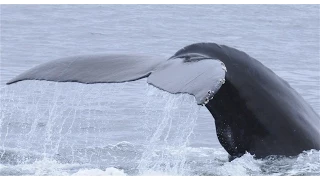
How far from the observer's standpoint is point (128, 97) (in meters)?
11.5

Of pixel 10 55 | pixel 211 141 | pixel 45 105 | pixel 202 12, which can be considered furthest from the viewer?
pixel 202 12

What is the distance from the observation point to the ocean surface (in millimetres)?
6570

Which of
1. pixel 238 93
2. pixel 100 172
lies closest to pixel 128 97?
pixel 100 172

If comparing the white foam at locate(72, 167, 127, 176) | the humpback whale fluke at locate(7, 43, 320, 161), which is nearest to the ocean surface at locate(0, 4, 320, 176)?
the white foam at locate(72, 167, 127, 176)

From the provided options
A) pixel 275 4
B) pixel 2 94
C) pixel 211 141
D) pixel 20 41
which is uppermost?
pixel 211 141

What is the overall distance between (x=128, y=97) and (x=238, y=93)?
18.8ft

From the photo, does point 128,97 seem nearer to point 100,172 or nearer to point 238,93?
point 100,172

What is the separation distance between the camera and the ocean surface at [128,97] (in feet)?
21.6

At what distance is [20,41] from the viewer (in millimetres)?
19094

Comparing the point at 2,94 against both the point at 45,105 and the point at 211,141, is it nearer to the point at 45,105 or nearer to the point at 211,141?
the point at 45,105

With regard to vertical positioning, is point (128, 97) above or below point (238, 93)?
below

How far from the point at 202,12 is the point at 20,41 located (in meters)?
9.98

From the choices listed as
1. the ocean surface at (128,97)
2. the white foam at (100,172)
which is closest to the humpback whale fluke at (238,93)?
the ocean surface at (128,97)

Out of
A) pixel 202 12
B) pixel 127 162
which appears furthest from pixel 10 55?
pixel 202 12
